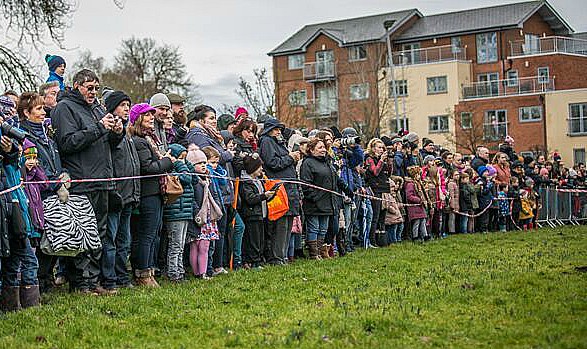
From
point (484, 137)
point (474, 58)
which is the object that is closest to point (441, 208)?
point (484, 137)

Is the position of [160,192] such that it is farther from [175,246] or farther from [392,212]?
[392,212]

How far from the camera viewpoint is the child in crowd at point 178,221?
11625 millimetres

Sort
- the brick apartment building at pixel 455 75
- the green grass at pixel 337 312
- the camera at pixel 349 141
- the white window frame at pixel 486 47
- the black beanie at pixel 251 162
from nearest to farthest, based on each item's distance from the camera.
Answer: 1. the green grass at pixel 337 312
2. the black beanie at pixel 251 162
3. the camera at pixel 349 141
4. the brick apartment building at pixel 455 75
5. the white window frame at pixel 486 47

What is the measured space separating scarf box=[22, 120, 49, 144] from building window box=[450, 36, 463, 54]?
6583 centimetres

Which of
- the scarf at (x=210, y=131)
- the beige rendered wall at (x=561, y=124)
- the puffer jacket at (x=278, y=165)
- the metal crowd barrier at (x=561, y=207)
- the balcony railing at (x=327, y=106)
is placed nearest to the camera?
the scarf at (x=210, y=131)

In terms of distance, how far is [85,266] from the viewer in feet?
34.3

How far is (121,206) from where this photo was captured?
10.6 metres

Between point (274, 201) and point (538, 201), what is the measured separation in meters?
13.6

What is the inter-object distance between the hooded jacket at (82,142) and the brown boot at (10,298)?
1.45 meters

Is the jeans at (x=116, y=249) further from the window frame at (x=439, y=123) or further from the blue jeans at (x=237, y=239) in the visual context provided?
the window frame at (x=439, y=123)

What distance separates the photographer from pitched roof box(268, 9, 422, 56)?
7819 centimetres

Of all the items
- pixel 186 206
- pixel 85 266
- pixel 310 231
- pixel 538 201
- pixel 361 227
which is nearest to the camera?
pixel 85 266

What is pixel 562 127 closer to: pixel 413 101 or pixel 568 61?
pixel 568 61

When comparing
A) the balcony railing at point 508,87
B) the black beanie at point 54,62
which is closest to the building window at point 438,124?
the balcony railing at point 508,87
